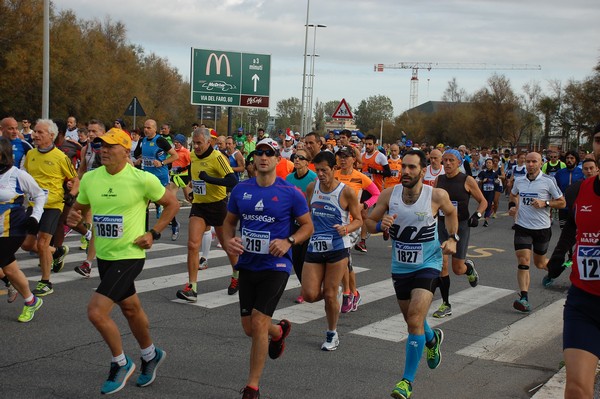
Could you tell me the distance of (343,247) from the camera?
769cm

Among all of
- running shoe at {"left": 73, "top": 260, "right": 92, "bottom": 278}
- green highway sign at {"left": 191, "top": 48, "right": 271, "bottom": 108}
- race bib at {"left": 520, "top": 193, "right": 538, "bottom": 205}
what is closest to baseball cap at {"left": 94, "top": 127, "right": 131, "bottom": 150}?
running shoe at {"left": 73, "top": 260, "right": 92, "bottom": 278}

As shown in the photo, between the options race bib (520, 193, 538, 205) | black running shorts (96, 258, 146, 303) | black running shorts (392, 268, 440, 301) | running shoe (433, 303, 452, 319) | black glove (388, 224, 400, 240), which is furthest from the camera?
race bib (520, 193, 538, 205)

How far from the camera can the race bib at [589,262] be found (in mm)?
4531

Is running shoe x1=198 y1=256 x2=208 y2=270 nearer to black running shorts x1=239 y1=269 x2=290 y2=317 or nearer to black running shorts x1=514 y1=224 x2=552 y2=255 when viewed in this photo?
black running shorts x1=514 y1=224 x2=552 y2=255

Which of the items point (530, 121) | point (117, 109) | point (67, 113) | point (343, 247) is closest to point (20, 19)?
point (67, 113)

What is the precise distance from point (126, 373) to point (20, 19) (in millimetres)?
38337

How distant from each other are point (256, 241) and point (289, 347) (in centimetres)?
182

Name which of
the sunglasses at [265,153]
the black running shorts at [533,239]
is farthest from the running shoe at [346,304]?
the sunglasses at [265,153]

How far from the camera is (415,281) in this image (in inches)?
248

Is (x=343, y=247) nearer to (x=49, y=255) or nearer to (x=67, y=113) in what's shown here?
(x=49, y=255)

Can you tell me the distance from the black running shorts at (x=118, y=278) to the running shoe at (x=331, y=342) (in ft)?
7.19

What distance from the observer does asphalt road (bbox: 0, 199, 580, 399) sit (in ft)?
20.1

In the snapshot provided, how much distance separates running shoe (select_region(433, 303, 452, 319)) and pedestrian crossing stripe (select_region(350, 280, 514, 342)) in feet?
0.17

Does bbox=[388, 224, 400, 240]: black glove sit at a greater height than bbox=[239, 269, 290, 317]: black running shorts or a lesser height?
greater
